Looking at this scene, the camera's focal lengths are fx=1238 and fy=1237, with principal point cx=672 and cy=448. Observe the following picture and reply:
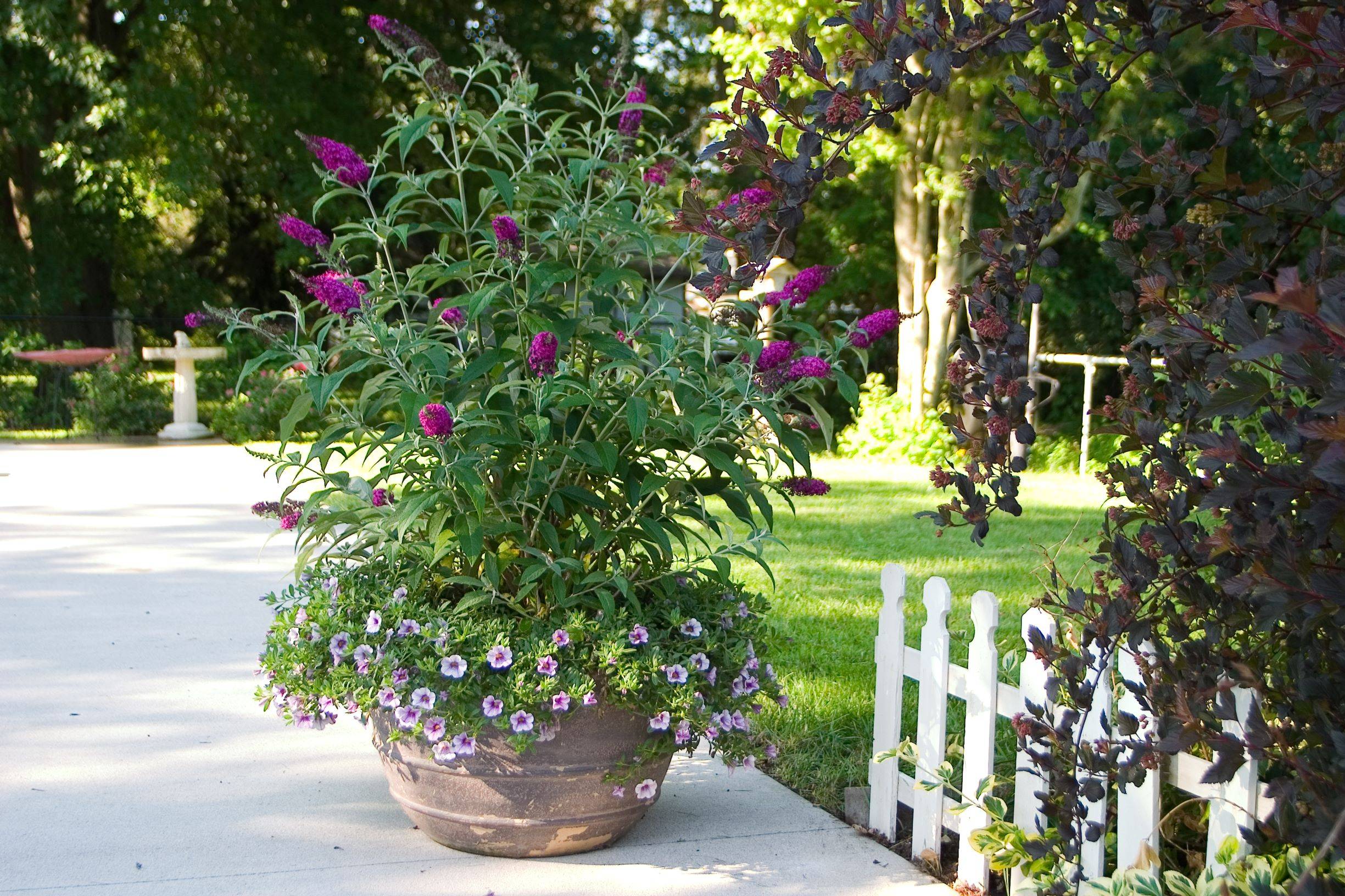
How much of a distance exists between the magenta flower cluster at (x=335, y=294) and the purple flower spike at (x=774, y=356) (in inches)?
37.5

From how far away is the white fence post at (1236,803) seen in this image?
2.39 meters

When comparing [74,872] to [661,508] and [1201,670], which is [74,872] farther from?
[1201,670]

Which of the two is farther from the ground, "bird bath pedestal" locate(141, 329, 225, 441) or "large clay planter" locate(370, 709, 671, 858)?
"bird bath pedestal" locate(141, 329, 225, 441)

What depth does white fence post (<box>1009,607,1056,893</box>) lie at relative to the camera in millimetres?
2777

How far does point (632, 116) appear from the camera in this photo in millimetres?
3186

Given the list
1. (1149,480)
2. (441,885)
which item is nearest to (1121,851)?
(1149,480)

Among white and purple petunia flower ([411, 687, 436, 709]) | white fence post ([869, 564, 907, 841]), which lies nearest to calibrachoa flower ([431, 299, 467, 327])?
white and purple petunia flower ([411, 687, 436, 709])

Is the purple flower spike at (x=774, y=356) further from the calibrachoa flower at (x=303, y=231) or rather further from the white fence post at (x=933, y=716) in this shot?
the calibrachoa flower at (x=303, y=231)

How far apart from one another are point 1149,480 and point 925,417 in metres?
10.7

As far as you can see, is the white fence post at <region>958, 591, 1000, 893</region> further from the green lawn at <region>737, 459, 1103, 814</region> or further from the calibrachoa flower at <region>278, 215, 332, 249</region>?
the calibrachoa flower at <region>278, 215, 332, 249</region>

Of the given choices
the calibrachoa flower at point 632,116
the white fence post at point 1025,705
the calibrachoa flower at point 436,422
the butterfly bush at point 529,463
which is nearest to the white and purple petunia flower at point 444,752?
the butterfly bush at point 529,463

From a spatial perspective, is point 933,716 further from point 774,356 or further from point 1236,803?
point 774,356

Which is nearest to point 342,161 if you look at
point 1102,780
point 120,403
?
point 1102,780

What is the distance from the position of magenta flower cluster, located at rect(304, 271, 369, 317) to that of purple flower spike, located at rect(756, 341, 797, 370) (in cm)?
95
